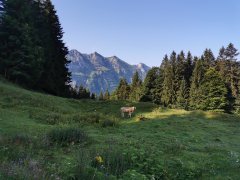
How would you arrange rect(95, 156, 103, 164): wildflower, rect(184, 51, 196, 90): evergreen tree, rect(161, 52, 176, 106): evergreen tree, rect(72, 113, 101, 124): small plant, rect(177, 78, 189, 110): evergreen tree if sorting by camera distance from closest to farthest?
1. rect(95, 156, 103, 164): wildflower
2. rect(72, 113, 101, 124): small plant
3. rect(177, 78, 189, 110): evergreen tree
4. rect(161, 52, 176, 106): evergreen tree
5. rect(184, 51, 196, 90): evergreen tree

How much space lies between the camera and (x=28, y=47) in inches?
1790

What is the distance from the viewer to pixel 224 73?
83.9 metres

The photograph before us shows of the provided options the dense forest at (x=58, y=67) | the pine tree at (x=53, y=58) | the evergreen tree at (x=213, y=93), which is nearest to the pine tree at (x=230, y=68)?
the dense forest at (x=58, y=67)

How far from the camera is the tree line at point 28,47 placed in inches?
1783

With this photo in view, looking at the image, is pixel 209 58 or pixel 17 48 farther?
pixel 209 58

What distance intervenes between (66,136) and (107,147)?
2.36m

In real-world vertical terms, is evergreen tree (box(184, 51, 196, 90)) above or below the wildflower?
above

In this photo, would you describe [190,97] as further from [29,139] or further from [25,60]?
[29,139]

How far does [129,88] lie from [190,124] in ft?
345

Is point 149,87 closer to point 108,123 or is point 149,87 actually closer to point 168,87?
point 168,87

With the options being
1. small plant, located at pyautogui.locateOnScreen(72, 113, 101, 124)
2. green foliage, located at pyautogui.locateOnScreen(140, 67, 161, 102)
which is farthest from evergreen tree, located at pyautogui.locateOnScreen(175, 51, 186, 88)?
small plant, located at pyautogui.locateOnScreen(72, 113, 101, 124)

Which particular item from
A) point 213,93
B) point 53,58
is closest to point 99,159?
point 53,58

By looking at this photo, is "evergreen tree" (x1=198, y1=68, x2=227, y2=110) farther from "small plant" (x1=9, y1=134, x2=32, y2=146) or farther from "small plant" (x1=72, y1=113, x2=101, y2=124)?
"small plant" (x1=9, y1=134, x2=32, y2=146)

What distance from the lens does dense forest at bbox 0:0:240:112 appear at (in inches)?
1802
